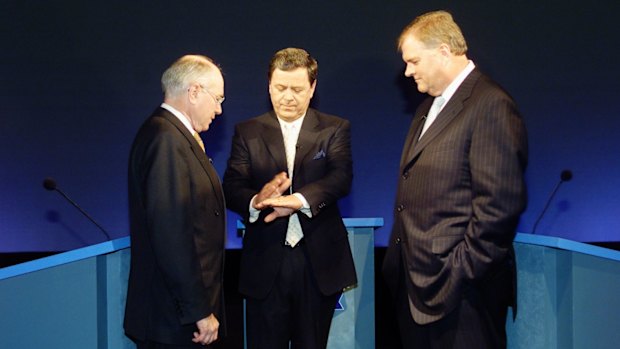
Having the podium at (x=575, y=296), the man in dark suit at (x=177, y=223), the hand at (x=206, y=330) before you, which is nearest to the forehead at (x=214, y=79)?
the man in dark suit at (x=177, y=223)

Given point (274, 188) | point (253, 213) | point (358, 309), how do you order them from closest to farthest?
point (274, 188)
point (253, 213)
point (358, 309)

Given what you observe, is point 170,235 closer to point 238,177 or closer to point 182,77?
point 182,77

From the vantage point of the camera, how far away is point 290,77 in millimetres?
2992

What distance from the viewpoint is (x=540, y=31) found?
5090 mm

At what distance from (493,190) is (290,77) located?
1.08 m

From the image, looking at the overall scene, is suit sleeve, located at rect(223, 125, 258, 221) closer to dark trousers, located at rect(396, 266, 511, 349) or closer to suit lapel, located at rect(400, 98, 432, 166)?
suit lapel, located at rect(400, 98, 432, 166)

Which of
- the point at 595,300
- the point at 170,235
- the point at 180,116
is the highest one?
the point at 180,116

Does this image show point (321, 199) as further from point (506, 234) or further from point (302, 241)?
point (506, 234)

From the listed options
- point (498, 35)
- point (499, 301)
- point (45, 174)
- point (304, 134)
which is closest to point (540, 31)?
point (498, 35)

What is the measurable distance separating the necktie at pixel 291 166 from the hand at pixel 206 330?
0.64 m

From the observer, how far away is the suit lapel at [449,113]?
243 cm

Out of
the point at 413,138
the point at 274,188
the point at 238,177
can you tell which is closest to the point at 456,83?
the point at 413,138

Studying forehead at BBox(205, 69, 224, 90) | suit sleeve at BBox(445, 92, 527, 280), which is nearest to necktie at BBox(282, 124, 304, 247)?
forehead at BBox(205, 69, 224, 90)

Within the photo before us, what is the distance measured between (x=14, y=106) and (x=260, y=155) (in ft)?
8.86
